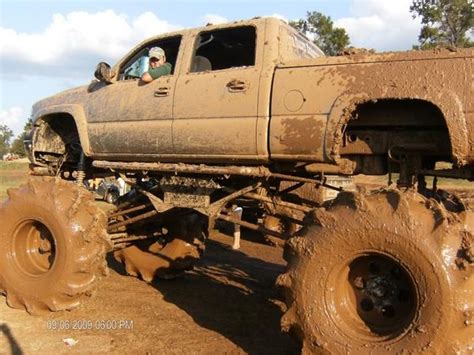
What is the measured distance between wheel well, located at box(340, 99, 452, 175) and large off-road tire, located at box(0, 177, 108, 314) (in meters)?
2.63

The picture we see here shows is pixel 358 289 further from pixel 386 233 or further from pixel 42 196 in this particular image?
pixel 42 196

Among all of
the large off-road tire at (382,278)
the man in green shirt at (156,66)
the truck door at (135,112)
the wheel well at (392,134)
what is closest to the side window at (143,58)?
the truck door at (135,112)

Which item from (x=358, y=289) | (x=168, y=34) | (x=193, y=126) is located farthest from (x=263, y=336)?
(x=168, y=34)

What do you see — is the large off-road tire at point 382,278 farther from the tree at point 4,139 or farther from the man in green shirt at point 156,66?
the tree at point 4,139

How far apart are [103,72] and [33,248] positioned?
212 centimetres

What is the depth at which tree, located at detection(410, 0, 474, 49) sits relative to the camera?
32.7 metres

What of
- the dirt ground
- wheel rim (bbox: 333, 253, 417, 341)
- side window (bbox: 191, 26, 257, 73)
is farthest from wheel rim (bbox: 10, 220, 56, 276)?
wheel rim (bbox: 333, 253, 417, 341)

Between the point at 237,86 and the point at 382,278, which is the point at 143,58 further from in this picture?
the point at 382,278

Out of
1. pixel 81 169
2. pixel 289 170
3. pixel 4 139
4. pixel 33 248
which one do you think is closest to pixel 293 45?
pixel 289 170

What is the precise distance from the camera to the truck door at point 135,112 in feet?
18.4

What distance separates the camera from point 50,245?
620 cm

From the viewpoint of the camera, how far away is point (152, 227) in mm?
7418

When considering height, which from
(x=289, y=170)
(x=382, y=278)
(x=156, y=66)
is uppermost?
(x=156, y=66)

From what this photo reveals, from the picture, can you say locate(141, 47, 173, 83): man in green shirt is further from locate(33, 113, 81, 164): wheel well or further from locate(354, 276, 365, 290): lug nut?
locate(354, 276, 365, 290): lug nut
